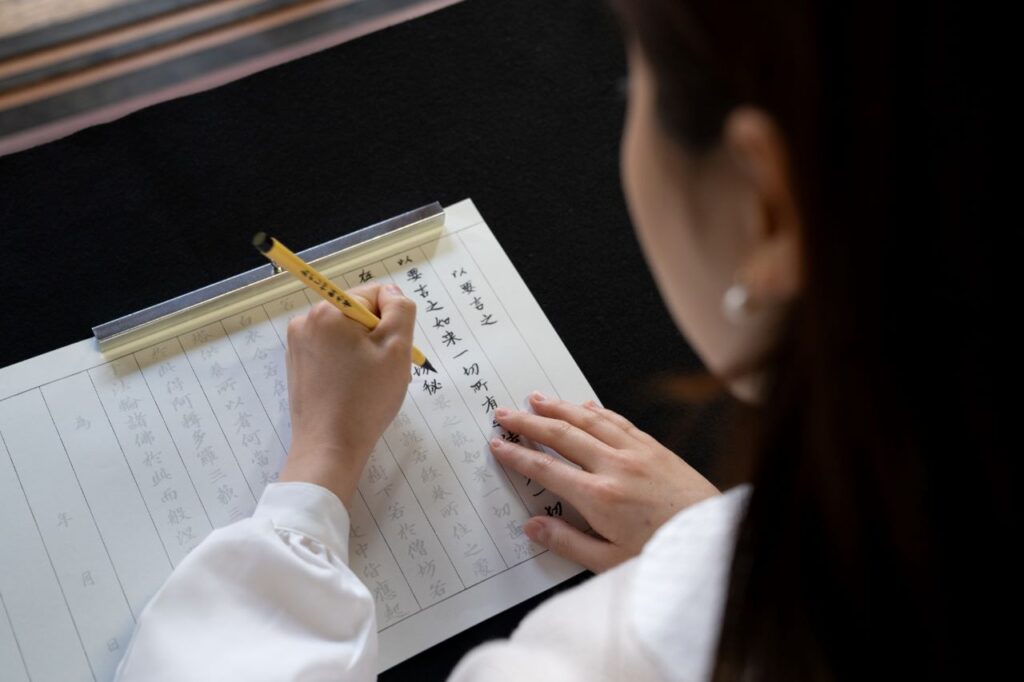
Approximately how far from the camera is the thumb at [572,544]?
0.56 meters

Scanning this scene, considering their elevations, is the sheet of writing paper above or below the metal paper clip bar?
below

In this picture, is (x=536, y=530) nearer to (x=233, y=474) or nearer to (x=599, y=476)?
(x=599, y=476)

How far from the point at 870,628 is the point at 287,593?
321 millimetres

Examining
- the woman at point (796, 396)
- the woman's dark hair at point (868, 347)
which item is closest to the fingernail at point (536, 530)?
the woman at point (796, 396)

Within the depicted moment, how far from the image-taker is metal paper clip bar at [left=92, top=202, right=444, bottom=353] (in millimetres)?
615

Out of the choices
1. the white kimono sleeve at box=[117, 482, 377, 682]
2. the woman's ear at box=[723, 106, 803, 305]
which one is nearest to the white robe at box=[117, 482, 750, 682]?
the white kimono sleeve at box=[117, 482, 377, 682]

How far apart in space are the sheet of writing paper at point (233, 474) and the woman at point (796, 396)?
45 millimetres

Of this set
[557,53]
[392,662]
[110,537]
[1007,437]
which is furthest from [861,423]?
[557,53]

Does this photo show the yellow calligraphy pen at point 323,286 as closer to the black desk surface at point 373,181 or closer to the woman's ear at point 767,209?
the black desk surface at point 373,181

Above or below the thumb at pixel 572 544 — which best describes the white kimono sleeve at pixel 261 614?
above

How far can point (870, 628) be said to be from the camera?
35 centimetres

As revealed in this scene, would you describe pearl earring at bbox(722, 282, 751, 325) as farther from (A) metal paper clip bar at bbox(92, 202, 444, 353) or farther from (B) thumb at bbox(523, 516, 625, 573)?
(A) metal paper clip bar at bbox(92, 202, 444, 353)

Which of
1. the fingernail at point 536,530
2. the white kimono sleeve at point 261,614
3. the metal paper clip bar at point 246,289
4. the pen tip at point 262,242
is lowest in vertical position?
the fingernail at point 536,530

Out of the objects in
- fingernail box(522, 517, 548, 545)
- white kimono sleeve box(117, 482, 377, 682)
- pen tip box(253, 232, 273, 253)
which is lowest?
fingernail box(522, 517, 548, 545)
